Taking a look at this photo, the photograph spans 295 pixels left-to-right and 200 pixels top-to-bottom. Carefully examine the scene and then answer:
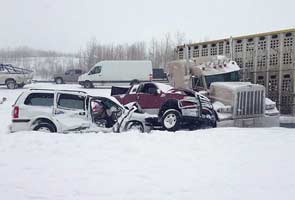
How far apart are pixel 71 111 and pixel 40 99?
96 cm

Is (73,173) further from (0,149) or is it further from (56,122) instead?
(56,122)

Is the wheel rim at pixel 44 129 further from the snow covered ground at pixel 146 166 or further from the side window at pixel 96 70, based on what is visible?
the side window at pixel 96 70

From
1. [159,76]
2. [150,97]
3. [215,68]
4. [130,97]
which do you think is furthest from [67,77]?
[150,97]

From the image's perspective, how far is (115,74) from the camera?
99.8 ft

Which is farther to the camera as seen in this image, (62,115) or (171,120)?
(171,120)

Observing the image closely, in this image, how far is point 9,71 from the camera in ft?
98.6

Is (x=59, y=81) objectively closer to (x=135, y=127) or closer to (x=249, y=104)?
(x=249, y=104)

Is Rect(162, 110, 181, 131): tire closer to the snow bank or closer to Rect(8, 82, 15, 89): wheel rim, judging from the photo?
the snow bank

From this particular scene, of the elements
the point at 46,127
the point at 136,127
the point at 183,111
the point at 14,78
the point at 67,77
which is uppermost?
the point at 67,77

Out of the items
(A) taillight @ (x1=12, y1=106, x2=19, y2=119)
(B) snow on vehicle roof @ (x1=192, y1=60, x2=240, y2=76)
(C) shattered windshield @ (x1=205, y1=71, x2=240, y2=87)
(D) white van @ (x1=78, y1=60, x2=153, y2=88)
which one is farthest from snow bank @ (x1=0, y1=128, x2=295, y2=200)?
(D) white van @ (x1=78, y1=60, x2=153, y2=88)

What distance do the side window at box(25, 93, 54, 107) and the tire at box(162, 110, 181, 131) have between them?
3779 millimetres

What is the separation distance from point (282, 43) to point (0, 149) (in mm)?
14400

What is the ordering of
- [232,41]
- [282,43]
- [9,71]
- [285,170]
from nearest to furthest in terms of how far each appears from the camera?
1. [285,170]
2. [282,43]
3. [232,41]
4. [9,71]

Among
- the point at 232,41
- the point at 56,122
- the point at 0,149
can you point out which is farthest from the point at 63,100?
the point at 232,41
